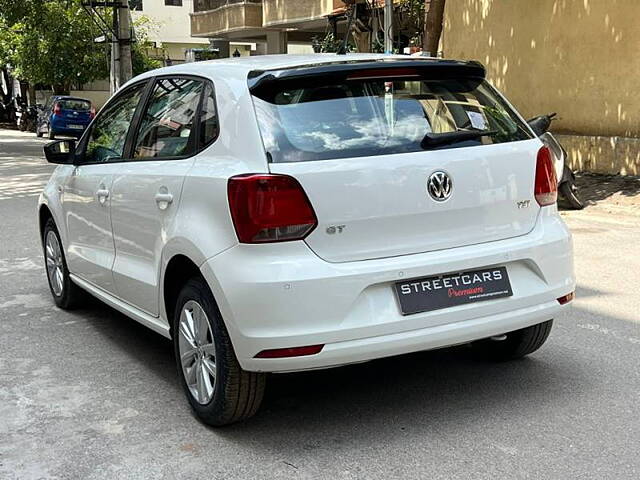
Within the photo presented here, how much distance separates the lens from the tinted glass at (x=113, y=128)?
4.91 metres

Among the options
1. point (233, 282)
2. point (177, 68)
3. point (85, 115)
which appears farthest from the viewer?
point (85, 115)

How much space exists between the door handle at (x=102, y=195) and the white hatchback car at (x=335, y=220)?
49cm

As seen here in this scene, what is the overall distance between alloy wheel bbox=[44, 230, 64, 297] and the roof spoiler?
9.81 ft

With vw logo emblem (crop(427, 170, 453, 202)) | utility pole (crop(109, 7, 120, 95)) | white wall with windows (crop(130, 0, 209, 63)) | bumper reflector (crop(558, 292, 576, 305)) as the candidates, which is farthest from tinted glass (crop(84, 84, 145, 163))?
white wall with windows (crop(130, 0, 209, 63))

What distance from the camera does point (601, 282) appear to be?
670 centimetres

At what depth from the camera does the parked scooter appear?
396 inches

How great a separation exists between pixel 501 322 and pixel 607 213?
23.9 ft

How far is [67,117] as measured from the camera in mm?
30594

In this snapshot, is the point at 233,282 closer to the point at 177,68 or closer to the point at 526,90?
the point at 177,68

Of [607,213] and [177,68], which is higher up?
[177,68]

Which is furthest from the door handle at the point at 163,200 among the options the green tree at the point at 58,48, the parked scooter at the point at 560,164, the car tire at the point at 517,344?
the green tree at the point at 58,48

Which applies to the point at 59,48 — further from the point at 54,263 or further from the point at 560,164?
the point at 54,263

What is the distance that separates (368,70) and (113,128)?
2.09 meters

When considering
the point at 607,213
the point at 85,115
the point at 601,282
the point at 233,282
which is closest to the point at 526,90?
the point at 607,213
